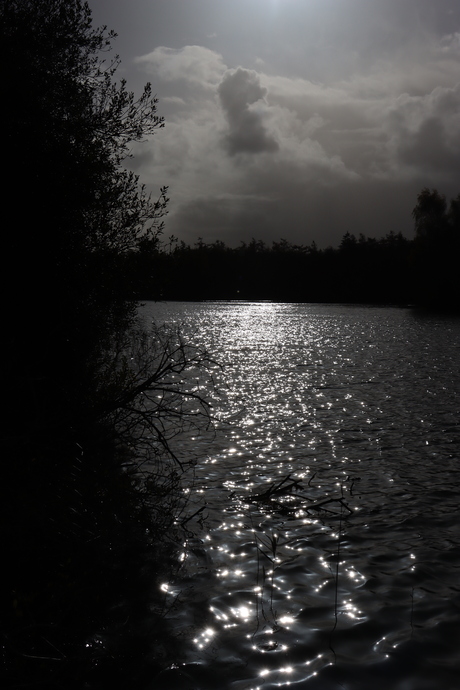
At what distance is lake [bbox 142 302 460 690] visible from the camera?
6352 mm

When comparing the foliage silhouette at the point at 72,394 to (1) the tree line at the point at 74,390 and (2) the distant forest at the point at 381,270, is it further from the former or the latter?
(2) the distant forest at the point at 381,270

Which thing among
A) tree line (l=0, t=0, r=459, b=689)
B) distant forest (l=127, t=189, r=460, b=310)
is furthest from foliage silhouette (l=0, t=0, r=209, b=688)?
distant forest (l=127, t=189, r=460, b=310)

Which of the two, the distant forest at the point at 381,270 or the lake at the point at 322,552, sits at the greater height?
the distant forest at the point at 381,270

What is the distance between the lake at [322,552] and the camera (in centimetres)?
635

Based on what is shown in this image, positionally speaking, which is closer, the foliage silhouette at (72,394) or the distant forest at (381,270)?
the foliage silhouette at (72,394)

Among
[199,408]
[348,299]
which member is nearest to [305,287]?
[348,299]

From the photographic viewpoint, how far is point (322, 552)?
9.17 metres

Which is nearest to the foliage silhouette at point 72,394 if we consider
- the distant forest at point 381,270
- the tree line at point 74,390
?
the tree line at point 74,390

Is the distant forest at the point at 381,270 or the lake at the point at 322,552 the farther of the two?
the distant forest at the point at 381,270

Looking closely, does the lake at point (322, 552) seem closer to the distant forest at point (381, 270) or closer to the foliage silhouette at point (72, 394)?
the foliage silhouette at point (72, 394)

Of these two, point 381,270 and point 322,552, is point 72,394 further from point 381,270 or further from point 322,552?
point 381,270

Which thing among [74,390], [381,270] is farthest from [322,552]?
[381,270]

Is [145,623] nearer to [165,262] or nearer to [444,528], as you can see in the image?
[444,528]

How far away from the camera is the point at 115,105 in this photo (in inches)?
665
